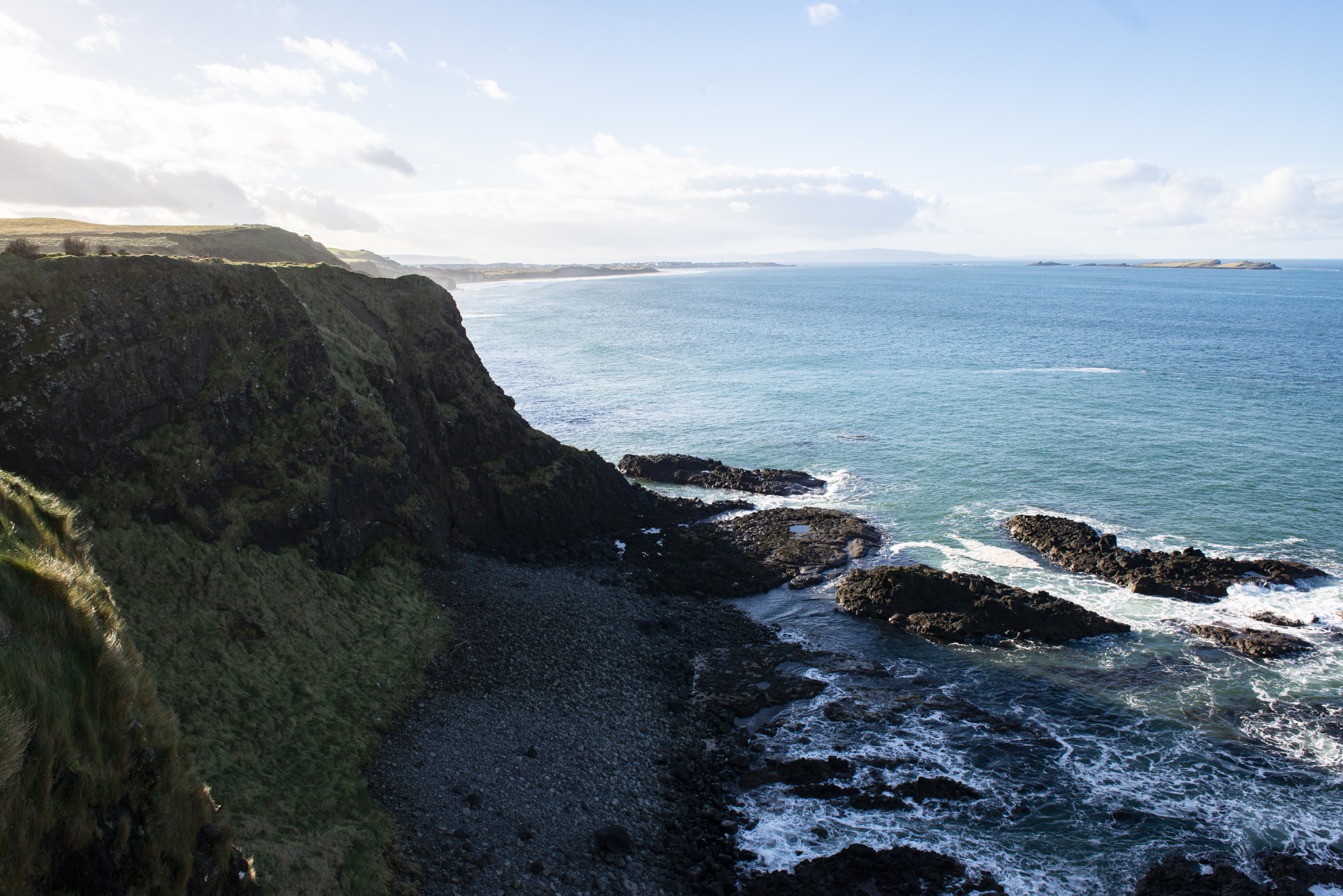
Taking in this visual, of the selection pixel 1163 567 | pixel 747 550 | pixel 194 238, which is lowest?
pixel 747 550

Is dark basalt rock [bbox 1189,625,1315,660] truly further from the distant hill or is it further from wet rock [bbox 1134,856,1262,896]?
the distant hill

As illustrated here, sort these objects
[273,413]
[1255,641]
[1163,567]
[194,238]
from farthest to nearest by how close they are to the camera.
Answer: [194,238], [1163,567], [273,413], [1255,641]

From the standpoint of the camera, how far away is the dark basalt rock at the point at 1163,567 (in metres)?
37.1

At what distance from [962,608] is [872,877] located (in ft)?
55.4

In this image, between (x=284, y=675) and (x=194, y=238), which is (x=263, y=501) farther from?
(x=194, y=238)

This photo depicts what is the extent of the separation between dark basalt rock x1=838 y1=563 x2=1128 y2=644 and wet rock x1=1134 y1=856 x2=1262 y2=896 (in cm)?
1277

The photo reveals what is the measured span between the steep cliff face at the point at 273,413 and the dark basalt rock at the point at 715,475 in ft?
34.0

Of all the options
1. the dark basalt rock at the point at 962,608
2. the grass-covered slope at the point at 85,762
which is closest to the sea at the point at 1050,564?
the dark basalt rock at the point at 962,608

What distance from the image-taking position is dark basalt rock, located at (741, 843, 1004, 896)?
66.0ft

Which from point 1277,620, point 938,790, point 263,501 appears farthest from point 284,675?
point 1277,620

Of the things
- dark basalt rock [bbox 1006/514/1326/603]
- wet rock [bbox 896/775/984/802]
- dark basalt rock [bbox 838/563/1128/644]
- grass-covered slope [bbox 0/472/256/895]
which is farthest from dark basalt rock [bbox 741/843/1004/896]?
Result: dark basalt rock [bbox 1006/514/1326/603]

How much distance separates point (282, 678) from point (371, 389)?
57.2 ft

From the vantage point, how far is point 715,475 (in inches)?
2201

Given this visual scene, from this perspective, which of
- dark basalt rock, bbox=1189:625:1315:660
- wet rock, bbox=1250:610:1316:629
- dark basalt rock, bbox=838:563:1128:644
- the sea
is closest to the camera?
the sea
